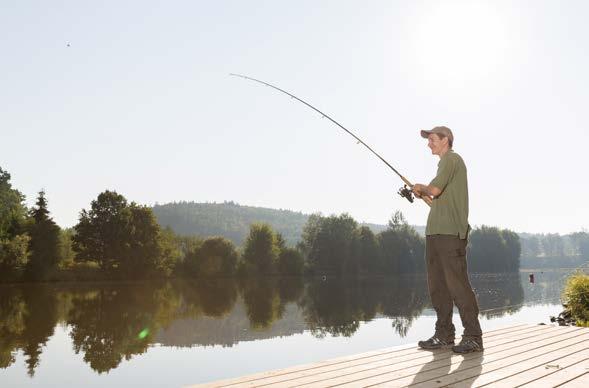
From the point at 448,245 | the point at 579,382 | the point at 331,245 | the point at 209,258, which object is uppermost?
the point at 331,245

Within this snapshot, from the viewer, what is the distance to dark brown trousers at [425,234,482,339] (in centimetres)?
736

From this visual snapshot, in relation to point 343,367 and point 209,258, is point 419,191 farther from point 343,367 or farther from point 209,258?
point 209,258

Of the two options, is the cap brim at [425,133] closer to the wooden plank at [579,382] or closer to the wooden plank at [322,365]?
the wooden plank at [322,365]

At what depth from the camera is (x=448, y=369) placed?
6.15m

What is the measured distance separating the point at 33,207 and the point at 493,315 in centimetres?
4964

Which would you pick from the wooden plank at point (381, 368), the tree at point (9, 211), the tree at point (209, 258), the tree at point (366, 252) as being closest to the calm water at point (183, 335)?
the wooden plank at point (381, 368)

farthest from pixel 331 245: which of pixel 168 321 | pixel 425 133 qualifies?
pixel 425 133

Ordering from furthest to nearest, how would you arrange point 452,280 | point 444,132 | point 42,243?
1. point 42,243
2. point 444,132
3. point 452,280

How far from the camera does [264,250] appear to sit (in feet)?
283

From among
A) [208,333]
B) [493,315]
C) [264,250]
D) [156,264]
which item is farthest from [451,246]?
[264,250]

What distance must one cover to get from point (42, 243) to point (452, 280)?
6045 cm

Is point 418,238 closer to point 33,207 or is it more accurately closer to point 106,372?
point 33,207

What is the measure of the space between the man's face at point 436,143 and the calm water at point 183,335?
982 cm

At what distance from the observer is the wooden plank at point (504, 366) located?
5531 millimetres
